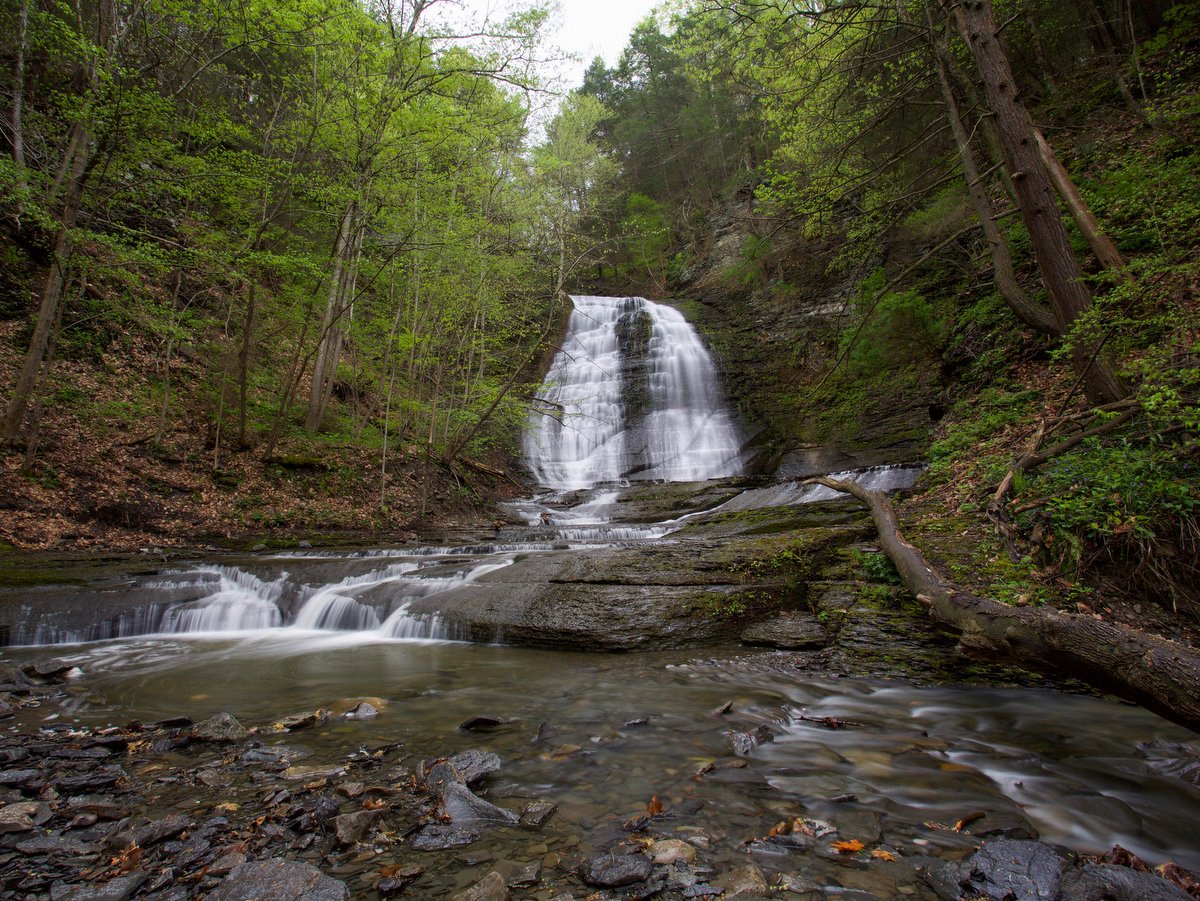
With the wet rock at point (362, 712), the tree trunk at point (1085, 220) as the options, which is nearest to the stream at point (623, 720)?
the wet rock at point (362, 712)

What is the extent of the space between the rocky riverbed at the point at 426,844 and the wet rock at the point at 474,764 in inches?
Result: 0.6

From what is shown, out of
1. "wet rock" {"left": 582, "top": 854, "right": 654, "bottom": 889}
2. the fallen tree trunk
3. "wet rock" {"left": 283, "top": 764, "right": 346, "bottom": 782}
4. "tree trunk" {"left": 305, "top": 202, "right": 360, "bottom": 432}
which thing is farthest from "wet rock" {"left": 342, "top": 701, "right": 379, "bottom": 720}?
"tree trunk" {"left": 305, "top": 202, "right": 360, "bottom": 432}

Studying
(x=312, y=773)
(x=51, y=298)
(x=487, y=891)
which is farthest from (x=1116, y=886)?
(x=51, y=298)

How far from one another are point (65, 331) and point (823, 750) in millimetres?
14622

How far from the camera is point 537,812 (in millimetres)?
2396

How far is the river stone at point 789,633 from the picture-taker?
15.9 ft

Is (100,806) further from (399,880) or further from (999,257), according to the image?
(999,257)

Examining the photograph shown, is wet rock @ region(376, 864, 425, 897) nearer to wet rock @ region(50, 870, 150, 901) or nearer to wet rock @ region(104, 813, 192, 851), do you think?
wet rock @ region(50, 870, 150, 901)

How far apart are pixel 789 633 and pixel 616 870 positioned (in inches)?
137

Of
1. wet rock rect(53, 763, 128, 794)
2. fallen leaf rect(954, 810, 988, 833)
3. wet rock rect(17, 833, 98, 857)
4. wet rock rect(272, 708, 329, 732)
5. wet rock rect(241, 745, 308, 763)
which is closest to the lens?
wet rock rect(17, 833, 98, 857)

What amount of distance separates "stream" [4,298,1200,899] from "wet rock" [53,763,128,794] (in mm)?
814

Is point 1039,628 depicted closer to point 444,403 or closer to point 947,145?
point 444,403

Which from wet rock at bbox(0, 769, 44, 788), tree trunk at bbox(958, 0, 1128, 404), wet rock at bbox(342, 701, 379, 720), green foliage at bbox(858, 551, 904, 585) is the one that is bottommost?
Result: wet rock at bbox(342, 701, 379, 720)

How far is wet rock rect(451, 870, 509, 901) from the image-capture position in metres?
1.81
